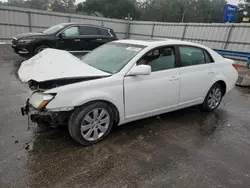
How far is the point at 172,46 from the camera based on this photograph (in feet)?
12.6

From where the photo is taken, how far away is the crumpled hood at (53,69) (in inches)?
110

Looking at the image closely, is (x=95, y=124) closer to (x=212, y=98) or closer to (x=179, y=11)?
(x=212, y=98)

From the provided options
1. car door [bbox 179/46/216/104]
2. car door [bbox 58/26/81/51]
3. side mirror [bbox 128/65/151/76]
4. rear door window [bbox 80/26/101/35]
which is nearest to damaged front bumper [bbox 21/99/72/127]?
side mirror [bbox 128/65/151/76]

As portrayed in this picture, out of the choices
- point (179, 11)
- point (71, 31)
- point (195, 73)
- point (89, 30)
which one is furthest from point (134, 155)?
point (179, 11)

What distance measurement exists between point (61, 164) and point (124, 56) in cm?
196

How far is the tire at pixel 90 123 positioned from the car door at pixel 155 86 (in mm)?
381

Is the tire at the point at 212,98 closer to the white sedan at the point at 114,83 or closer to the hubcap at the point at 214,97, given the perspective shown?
the hubcap at the point at 214,97

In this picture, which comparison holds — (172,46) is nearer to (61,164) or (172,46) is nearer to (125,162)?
(125,162)

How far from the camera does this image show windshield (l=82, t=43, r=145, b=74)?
3.34m

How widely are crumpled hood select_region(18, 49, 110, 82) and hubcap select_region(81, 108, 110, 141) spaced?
0.58m

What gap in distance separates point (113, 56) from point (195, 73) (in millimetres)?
1699

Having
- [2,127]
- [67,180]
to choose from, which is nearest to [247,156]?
[67,180]

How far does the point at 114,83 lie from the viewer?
10.1ft

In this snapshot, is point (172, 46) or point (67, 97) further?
point (172, 46)
